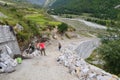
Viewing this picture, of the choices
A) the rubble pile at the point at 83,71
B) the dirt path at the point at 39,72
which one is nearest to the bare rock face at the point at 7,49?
the dirt path at the point at 39,72

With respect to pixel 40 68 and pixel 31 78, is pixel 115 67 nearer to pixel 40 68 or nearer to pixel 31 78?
pixel 40 68

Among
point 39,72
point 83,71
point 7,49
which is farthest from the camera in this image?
point 7,49

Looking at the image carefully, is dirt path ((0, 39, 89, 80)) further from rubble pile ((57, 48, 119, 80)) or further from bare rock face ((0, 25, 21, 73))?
bare rock face ((0, 25, 21, 73))

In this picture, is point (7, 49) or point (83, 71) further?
point (7, 49)

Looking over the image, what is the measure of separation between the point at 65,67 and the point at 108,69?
15.2 m

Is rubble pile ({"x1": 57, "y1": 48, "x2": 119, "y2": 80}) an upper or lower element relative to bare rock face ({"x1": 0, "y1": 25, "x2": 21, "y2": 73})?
lower

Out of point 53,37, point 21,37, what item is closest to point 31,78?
point 21,37

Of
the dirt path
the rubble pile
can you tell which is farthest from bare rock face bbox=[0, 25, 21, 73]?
the rubble pile

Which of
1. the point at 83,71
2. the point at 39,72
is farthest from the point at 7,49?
the point at 83,71

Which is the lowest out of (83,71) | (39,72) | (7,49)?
(39,72)

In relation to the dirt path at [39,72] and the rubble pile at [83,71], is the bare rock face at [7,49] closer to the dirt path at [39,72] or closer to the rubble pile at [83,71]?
the dirt path at [39,72]

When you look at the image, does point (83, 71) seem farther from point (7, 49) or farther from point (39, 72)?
point (7, 49)

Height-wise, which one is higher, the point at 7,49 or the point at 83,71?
the point at 7,49

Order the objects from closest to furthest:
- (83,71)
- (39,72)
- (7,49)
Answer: (83,71) < (39,72) < (7,49)
